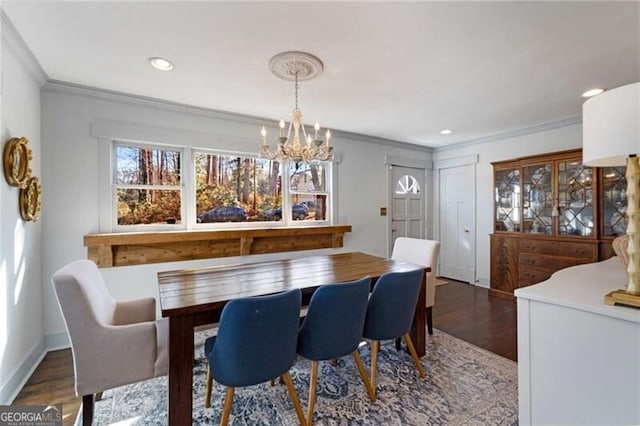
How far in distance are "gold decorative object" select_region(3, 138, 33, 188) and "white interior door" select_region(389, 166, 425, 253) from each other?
4177 millimetres

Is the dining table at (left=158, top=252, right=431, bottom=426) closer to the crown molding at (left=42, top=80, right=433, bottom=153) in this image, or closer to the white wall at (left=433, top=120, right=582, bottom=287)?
the crown molding at (left=42, top=80, right=433, bottom=153)

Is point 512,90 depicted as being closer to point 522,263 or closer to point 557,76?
point 557,76

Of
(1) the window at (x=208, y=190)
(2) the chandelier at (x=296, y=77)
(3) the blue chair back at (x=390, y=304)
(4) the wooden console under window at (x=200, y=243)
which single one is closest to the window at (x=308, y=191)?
(1) the window at (x=208, y=190)

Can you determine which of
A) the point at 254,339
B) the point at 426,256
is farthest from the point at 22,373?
the point at 426,256

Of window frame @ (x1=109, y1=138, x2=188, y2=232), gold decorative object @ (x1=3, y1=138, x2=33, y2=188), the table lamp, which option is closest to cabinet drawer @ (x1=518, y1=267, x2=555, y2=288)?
the table lamp

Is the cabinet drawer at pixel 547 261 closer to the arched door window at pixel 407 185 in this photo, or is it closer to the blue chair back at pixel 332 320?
the arched door window at pixel 407 185

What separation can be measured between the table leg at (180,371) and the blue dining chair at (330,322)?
A: 61cm

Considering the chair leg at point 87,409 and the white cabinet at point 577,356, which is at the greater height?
the white cabinet at point 577,356

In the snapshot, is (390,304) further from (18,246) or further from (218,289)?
(18,246)

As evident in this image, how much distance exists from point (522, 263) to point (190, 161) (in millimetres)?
4236

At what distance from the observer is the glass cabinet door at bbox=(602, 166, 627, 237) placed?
3.08 m

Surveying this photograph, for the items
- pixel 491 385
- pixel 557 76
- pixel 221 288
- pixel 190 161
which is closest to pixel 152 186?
pixel 190 161

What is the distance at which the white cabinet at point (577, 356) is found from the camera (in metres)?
1.04

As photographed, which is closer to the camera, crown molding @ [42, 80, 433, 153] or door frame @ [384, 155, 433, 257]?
crown molding @ [42, 80, 433, 153]
